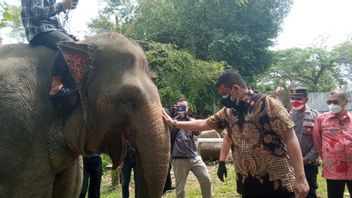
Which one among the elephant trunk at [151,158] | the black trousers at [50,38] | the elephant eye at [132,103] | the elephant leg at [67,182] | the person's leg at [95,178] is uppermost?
the black trousers at [50,38]

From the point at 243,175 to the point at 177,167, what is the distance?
132 inches

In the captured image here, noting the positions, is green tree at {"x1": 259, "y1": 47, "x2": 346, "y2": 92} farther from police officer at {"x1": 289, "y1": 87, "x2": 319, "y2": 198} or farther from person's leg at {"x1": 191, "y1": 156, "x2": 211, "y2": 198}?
police officer at {"x1": 289, "y1": 87, "x2": 319, "y2": 198}

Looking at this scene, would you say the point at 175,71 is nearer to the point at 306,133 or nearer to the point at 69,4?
the point at 306,133

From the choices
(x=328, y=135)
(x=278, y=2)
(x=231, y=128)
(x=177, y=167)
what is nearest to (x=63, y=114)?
(x=231, y=128)

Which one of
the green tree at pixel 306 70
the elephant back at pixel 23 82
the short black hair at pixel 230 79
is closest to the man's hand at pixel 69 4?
the elephant back at pixel 23 82

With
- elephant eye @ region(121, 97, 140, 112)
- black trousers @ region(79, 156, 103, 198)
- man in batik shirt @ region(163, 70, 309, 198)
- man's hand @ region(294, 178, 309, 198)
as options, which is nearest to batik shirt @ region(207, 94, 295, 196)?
man in batik shirt @ region(163, 70, 309, 198)

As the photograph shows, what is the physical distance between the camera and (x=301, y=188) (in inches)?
140

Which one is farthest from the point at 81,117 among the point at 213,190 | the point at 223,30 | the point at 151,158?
the point at 223,30

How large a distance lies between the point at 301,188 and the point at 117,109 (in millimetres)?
1785

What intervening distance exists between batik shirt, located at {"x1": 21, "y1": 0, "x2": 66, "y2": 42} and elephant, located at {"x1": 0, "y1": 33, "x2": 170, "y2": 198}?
0.28m

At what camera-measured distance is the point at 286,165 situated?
372cm

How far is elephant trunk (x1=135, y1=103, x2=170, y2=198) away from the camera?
2.59m

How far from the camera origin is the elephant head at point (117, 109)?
262 cm

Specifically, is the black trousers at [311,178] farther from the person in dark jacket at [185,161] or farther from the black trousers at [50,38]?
the black trousers at [50,38]
